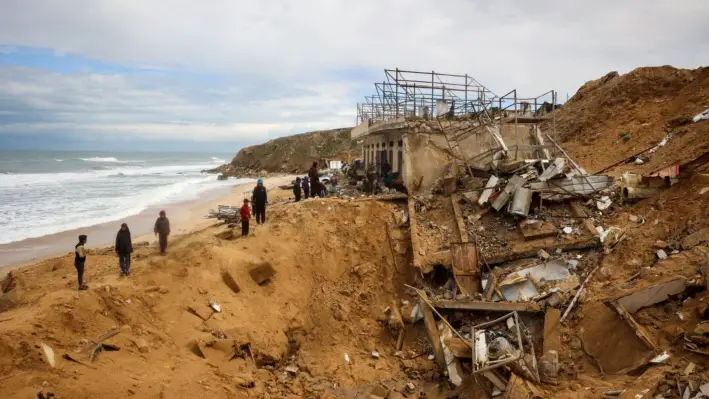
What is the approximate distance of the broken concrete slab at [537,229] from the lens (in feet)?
35.3

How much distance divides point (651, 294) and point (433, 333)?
3.88 meters

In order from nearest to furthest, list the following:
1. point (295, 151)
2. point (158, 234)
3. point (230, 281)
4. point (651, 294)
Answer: point (651, 294) → point (230, 281) → point (158, 234) → point (295, 151)

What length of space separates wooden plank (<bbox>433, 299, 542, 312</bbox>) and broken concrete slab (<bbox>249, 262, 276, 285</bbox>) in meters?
3.72

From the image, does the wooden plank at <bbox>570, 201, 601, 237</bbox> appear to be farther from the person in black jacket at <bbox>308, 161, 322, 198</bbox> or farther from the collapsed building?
the person in black jacket at <bbox>308, 161, 322, 198</bbox>

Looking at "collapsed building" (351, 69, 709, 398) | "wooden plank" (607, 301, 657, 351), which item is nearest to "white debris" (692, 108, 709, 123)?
"collapsed building" (351, 69, 709, 398)

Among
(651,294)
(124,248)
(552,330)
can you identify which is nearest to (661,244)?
(651,294)

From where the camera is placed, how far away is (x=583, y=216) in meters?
11.0

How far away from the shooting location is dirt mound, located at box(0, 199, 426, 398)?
22.1 ft

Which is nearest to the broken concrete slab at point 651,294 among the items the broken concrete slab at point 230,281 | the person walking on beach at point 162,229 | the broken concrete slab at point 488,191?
the broken concrete slab at point 488,191

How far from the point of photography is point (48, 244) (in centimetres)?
1588

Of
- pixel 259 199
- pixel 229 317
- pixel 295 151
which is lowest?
pixel 229 317

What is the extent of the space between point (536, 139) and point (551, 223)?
5266 mm

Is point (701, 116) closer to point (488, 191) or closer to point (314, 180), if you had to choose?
point (488, 191)

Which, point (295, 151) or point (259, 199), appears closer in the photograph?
point (259, 199)
